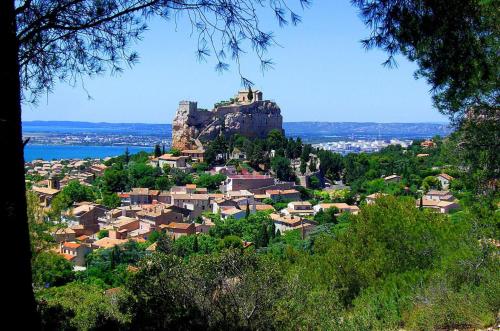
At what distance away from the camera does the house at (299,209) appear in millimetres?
31703

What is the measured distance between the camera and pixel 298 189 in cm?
4022

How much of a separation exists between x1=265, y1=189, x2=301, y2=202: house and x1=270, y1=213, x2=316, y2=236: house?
7.62 meters

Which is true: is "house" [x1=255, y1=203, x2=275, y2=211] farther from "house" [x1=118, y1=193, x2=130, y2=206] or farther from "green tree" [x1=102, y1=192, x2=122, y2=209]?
"green tree" [x1=102, y1=192, x2=122, y2=209]

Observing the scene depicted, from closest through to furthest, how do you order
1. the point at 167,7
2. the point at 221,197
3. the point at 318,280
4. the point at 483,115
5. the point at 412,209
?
the point at 167,7 → the point at 483,115 → the point at 318,280 → the point at 412,209 → the point at 221,197

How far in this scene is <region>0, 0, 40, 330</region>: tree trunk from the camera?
7.10 ft

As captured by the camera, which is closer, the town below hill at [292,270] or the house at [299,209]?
the town below hill at [292,270]

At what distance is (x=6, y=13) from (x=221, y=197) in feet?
109

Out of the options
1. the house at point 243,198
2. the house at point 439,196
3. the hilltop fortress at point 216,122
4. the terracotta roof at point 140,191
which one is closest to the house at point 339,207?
the house at point 243,198

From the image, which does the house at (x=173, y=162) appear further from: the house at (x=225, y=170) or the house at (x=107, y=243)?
the house at (x=107, y=243)

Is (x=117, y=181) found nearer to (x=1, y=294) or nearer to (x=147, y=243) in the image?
(x=147, y=243)

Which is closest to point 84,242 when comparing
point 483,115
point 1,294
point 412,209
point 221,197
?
point 221,197

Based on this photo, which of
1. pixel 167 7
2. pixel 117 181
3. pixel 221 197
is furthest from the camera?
pixel 117 181

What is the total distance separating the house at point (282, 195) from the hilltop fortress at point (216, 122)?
47.3ft

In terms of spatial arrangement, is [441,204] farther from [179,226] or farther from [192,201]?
[192,201]
